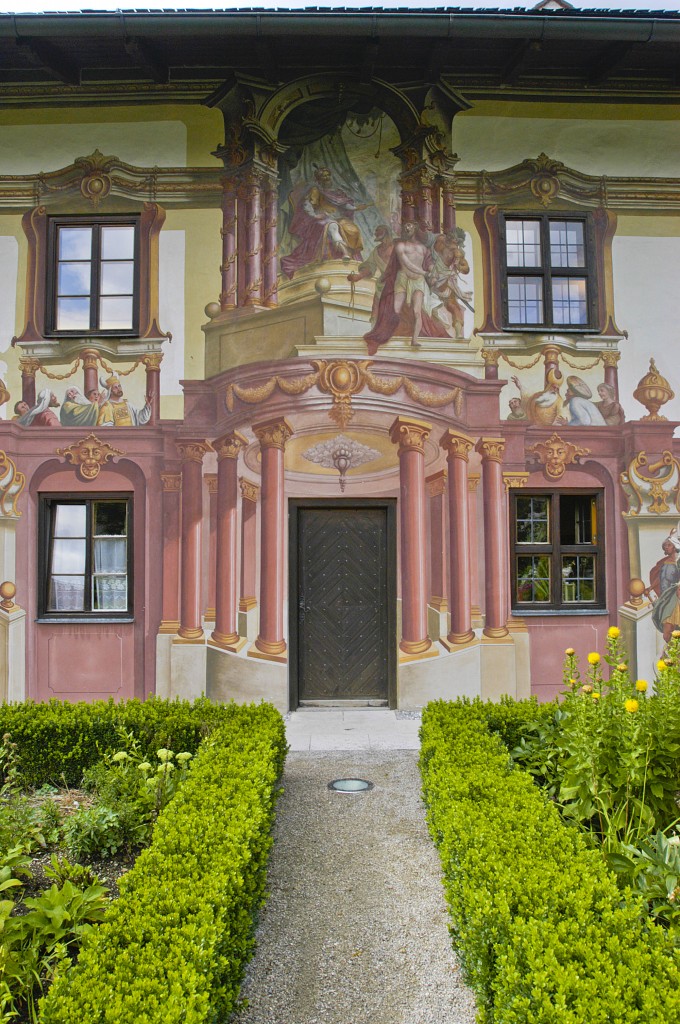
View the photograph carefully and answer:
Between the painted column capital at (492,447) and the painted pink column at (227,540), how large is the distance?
2541 mm

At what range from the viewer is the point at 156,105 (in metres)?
8.08

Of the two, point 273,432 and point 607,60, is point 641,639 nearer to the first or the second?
point 273,432

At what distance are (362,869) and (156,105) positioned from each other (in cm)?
787

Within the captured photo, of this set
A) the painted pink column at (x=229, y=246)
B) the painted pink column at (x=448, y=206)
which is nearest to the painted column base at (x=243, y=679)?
the painted pink column at (x=229, y=246)

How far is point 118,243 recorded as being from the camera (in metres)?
8.25

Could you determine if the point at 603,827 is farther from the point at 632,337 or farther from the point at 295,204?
the point at 295,204

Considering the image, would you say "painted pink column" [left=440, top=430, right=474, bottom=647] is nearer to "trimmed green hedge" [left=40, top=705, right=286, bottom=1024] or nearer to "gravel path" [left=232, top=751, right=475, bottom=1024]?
"gravel path" [left=232, top=751, right=475, bottom=1024]

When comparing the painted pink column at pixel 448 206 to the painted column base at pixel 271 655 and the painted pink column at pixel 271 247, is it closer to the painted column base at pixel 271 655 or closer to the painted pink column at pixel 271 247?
the painted pink column at pixel 271 247

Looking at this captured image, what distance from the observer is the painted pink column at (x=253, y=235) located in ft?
26.1

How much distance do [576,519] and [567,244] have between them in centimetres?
312

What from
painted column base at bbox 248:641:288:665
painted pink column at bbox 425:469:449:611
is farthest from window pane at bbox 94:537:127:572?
painted pink column at bbox 425:469:449:611

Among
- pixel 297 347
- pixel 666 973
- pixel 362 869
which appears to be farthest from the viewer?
pixel 297 347

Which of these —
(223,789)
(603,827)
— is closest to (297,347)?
(223,789)

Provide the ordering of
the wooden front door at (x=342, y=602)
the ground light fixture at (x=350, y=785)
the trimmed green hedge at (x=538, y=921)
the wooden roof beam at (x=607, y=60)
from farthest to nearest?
the wooden front door at (x=342, y=602) < the wooden roof beam at (x=607, y=60) < the ground light fixture at (x=350, y=785) < the trimmed green hedge at (x=538, y=921)
